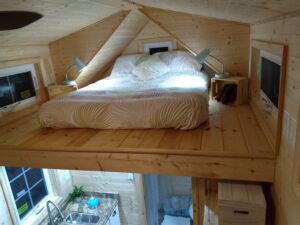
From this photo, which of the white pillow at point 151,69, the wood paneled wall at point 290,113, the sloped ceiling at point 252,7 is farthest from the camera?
the white pillow at point 151,69

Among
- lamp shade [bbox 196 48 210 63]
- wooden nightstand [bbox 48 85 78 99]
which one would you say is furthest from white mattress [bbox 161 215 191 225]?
wooden nightstand [bbox 48 85 78 99]

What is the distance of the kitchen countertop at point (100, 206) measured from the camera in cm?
309

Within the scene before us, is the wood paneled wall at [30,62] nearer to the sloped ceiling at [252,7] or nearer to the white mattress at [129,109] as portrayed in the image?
the white mattress at [129,109]

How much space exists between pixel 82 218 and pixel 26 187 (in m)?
0.82

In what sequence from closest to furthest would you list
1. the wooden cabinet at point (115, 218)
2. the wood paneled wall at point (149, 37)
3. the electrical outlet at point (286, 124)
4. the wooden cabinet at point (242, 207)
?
1. the electrical outlet at point (286, 124)
2. the wooden cabinet at point (242, 207)
3. the wooden cabinet at point (115, 218)
4. the wood paneled wall at point (149, 37)

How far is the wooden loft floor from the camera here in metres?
1.90

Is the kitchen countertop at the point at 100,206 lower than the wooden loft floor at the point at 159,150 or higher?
lower

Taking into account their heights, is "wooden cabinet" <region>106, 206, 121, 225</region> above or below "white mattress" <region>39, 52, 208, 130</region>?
below

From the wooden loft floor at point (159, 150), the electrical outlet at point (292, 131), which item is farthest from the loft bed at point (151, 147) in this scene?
the electrical outlet at point (292, 131)

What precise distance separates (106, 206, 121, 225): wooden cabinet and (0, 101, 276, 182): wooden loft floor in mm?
1269

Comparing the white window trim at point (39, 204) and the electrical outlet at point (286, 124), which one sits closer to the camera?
the electrical outlet at point (286, 124)

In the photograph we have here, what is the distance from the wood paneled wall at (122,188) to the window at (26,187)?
0.54 m

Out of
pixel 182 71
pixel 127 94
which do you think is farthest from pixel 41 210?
pixel 182 71

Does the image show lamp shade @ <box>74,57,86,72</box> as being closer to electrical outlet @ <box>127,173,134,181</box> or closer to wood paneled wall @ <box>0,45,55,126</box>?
wood paneled wall @ <box>0,45,55,126</box>
